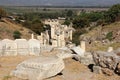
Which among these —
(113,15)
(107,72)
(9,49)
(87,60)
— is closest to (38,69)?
(107,72)

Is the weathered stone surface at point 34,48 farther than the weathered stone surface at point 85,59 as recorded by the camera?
Yes

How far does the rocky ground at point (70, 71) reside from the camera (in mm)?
13578

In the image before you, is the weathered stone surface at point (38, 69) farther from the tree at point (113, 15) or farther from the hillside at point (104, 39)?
the tree at point (113, 15)

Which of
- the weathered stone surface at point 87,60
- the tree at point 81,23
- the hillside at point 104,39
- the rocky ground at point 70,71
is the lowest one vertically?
the rocky ground at point 70,71

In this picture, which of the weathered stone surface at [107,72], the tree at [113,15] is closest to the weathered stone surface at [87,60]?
the weathered stone surface at [107,72]

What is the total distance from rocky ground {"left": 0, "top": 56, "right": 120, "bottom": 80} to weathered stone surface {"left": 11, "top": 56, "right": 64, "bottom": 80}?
347mm

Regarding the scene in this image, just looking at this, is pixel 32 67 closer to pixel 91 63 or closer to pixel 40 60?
pixel 40 60

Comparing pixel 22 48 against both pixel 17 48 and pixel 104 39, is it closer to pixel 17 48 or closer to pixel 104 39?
pixel 17 48

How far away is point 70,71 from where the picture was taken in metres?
15.0

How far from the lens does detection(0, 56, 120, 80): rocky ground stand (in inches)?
535

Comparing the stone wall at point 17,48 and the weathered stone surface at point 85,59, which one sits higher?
the stone wall at point 17,48

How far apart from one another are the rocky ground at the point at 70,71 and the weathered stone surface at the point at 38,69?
0.35 m

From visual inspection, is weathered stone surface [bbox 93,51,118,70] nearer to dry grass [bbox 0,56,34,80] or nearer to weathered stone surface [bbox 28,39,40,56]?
dry grass [bbox 0,56,34,80]

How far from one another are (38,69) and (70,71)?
2.72 meters
